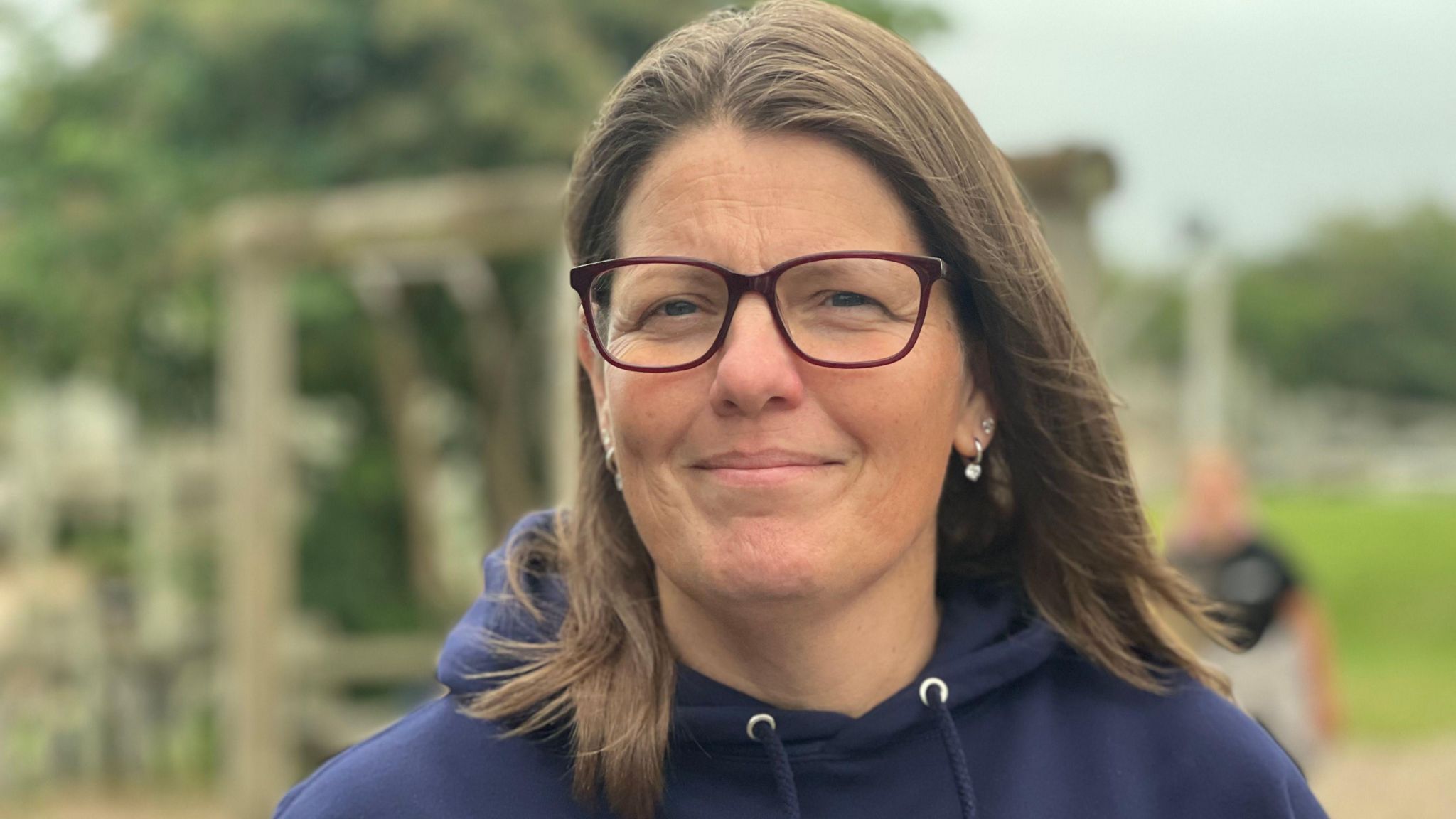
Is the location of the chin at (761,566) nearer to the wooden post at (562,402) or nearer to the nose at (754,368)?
the nose at (754,368)

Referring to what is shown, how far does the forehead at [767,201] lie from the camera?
1.60 metres

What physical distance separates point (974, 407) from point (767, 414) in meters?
0.36

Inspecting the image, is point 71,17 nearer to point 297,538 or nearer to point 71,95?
point 71,95

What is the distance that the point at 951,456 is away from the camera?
1.99 m

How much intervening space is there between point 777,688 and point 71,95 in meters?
8.14

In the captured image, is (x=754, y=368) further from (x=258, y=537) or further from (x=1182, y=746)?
(x=258, y=537)

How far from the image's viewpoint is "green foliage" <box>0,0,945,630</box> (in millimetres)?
8141

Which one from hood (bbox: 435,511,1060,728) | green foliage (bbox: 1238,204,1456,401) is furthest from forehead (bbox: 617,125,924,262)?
green foliage (bbox: 1238,204,1456,401)

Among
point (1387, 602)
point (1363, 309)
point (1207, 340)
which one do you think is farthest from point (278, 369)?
point (1363, 309)

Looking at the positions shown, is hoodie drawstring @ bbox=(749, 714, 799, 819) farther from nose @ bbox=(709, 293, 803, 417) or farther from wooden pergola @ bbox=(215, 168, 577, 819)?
wooden pergola @ bbox=(215, 168, 577, 819)

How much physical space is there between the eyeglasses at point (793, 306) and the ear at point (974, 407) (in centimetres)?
18

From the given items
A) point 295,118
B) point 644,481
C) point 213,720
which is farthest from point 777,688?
point 213,720

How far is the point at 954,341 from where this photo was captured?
1.73 meters

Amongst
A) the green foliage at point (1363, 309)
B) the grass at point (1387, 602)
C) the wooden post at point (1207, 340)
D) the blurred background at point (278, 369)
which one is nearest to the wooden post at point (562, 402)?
the blurred background at point (278, 369)
